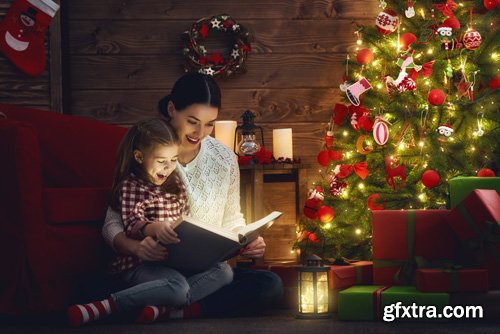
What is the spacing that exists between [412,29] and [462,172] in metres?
0.77

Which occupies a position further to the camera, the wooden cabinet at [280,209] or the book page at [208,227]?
the wooden cabinet at [280,209]

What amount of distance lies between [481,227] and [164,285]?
0.94m

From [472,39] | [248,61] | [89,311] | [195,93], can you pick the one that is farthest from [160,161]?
[248,61]

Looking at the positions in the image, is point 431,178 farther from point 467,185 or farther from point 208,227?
point 208,227

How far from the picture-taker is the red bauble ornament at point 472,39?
3.43m

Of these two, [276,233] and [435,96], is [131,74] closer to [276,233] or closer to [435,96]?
[276,233]

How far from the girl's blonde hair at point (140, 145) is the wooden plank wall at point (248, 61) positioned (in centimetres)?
168

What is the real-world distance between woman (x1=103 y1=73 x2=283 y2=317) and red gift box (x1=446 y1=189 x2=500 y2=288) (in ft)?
1.98

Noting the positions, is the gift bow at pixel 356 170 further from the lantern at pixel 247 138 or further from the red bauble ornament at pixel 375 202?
the lantern at pixel 247 138

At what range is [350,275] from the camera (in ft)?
8.32

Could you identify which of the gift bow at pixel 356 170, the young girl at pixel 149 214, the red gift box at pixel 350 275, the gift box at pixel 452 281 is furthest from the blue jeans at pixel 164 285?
the gift bow at pixel 356 170

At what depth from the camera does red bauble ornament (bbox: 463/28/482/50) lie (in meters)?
3.43

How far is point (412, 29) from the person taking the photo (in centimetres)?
375

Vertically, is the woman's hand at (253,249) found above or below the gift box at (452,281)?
above
